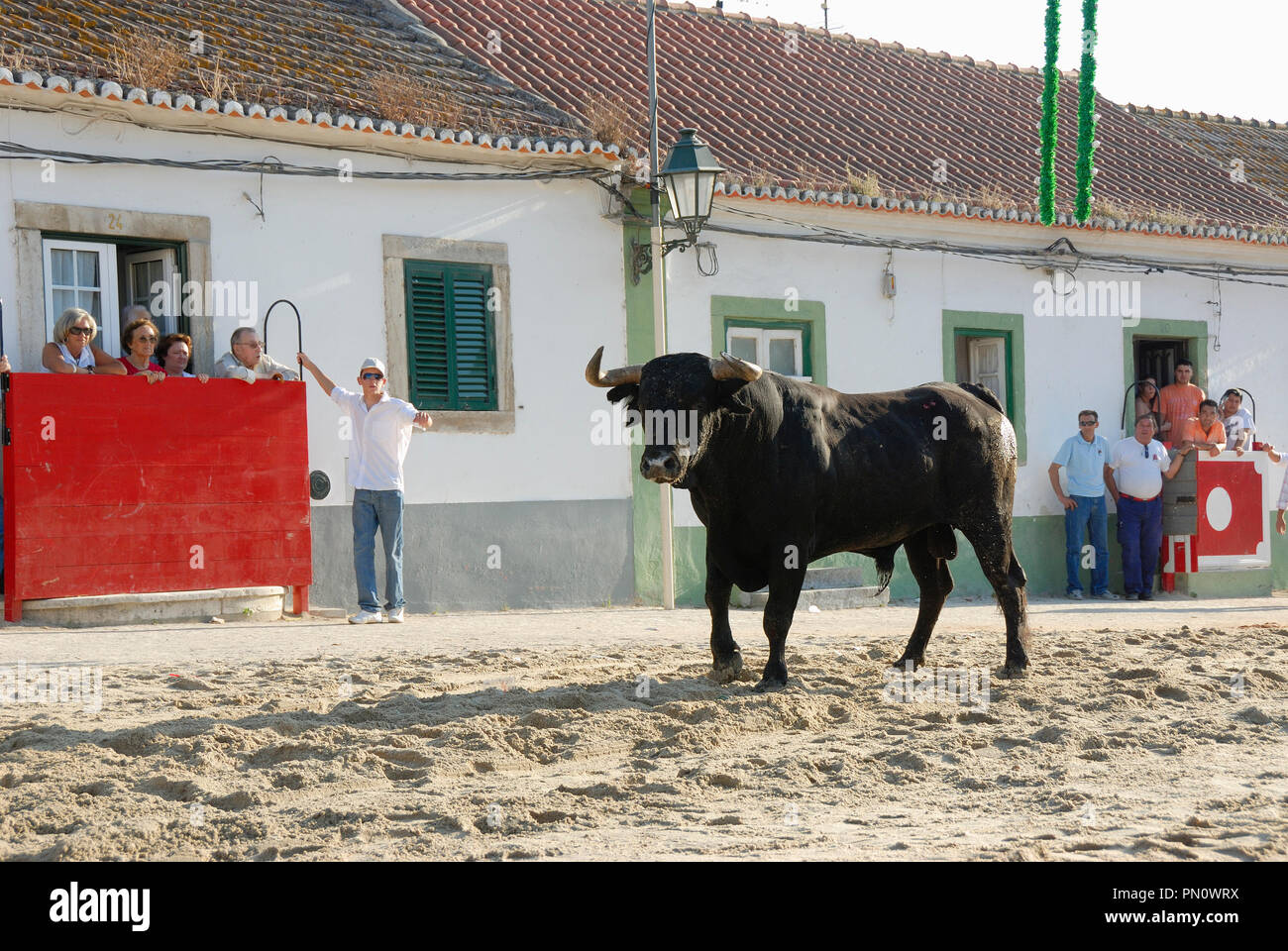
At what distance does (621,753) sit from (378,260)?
23.5 ft

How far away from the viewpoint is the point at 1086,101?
45.1 feet

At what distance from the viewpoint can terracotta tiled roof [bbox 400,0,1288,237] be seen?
15578mm

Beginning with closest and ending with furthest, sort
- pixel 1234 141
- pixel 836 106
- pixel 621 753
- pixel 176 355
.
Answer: pixel 621 753, pixel 176 355, pixel 836 106, pixel 1234 141

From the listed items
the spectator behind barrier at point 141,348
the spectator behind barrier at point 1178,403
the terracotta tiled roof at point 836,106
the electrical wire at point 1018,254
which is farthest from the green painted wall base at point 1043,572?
the spectator behind barrier at point 141,348

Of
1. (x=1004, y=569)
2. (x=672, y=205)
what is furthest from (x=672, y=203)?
(x=1004, y=569)

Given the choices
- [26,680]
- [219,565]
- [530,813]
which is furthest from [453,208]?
[530,813]

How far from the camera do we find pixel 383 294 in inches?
498

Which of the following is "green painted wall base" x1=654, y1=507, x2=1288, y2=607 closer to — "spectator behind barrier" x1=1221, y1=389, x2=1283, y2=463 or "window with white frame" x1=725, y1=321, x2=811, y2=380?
"spectator behind barrier" x1=1221, y1=389, x2=1283, y2=463

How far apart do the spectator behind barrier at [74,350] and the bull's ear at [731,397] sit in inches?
197

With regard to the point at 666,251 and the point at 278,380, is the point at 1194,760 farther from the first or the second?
the point at 666,251

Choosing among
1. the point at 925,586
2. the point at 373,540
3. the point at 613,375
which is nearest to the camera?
the point at 613,375

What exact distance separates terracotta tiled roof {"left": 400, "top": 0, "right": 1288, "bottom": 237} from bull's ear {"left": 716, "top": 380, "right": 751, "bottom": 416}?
691 centimetres

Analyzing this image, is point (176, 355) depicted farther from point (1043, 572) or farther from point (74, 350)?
point (1043, 572)
